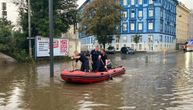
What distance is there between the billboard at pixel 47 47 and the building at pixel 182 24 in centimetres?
7933

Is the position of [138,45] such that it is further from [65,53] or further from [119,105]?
[119,105]

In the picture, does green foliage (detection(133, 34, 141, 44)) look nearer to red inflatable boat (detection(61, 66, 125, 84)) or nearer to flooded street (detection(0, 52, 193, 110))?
flooded street (detection(0, 52, 193, 110))

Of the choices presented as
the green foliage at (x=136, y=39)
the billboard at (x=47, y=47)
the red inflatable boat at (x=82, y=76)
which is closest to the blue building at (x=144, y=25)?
the green foliage at (x=136, y=39)

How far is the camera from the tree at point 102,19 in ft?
230

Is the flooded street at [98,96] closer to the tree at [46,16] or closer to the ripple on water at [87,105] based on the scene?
the ripple on water at [87,105]

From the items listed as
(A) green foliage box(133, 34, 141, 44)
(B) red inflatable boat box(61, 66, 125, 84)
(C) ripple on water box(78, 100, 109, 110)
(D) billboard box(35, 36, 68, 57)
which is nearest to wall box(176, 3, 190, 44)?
(A) green foliage box(133, 34, 141, 44)

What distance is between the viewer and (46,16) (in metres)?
43.6

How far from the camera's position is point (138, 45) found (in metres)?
94.9

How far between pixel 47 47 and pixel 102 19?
99.6 ft

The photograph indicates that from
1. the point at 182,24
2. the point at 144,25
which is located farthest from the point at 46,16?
the point at 182,24

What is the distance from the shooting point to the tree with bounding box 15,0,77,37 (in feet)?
140

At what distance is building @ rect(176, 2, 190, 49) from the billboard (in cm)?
7933

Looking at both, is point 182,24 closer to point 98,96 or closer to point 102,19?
point 102,19

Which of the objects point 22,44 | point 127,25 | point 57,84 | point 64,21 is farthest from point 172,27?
→ point 57,84
